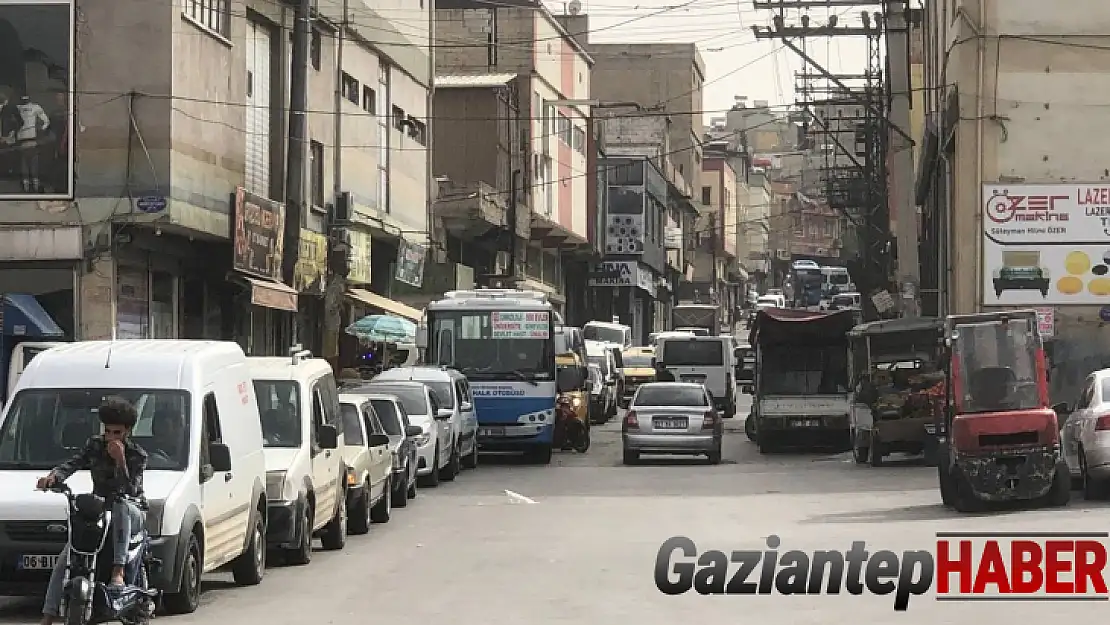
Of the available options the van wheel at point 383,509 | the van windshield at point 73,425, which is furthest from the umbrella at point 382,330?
the van windshield at point 73,425

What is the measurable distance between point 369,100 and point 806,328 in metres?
14.6

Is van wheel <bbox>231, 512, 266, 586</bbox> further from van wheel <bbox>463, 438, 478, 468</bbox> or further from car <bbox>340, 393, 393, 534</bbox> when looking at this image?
van wheel <bbox>463, 438, 478, 468</bbox>

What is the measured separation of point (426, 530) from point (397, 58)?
30766mm

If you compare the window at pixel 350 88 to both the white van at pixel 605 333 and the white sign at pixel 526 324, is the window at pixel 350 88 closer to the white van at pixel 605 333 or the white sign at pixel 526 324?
the white sign at pixel 526 324

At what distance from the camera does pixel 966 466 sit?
21.2 m

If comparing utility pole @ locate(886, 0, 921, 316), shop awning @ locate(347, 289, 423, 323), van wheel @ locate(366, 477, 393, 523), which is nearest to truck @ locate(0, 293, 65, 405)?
van wheel @ locate(366, 477, 393, 523)

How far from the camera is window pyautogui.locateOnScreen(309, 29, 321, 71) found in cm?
4175

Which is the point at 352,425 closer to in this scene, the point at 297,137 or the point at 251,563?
the point at 251,563

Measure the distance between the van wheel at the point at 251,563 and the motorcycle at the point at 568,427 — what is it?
2290 cm

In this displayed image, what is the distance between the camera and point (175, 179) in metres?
31.6

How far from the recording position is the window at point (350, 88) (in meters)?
44.8

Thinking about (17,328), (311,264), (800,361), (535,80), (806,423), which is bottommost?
(806,423)

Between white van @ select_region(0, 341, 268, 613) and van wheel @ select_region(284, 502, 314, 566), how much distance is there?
162 cm

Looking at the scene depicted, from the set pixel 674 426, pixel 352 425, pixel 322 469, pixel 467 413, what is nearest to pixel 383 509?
pixel 352 425
